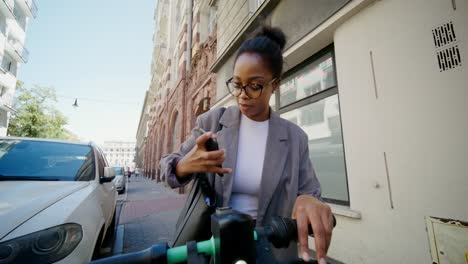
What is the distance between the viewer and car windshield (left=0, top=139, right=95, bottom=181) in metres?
2.47

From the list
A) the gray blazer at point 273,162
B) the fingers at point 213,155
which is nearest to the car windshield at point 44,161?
the gray blazer at point 273,162

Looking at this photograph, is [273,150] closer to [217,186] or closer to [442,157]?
[217,186]

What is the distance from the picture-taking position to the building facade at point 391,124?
7.02 feet

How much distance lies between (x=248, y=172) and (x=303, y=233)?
57 centimetres

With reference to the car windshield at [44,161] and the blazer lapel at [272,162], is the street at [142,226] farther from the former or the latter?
the blazer lapel at [272,162]

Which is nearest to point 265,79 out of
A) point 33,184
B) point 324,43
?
point 33,184

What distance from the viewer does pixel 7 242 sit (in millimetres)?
1420

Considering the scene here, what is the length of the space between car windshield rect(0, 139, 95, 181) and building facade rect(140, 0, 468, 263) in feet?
9.22

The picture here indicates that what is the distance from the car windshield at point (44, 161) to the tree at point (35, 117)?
2911 centimetres

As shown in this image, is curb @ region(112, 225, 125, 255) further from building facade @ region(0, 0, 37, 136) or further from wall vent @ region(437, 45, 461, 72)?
building facade @ region(0, 0, 37, 136)

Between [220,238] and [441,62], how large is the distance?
2.95 m

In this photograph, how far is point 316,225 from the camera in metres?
0.75

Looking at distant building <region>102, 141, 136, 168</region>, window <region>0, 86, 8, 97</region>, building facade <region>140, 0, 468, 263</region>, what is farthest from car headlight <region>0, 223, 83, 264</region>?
distant building <region>102, 141, 136, 168</region>

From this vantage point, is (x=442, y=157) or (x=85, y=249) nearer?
(x=85, y=249)
